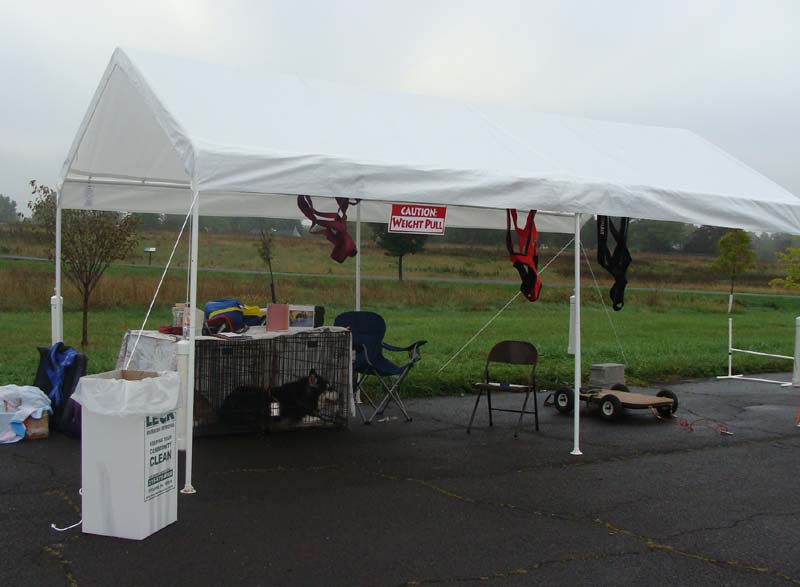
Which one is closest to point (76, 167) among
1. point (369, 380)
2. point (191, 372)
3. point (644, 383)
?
point (191, 372)

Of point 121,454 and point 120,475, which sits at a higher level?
point 121,454

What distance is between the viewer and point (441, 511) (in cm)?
503

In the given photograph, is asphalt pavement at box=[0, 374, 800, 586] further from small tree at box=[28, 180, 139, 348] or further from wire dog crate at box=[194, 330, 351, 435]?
small tree at box=[28, 180, 139, 348]

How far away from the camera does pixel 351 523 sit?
4.75 metres

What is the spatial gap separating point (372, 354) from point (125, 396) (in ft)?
12.1

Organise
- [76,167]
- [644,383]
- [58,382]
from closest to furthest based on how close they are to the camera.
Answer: [58,382] < [76,167] < [644,383]

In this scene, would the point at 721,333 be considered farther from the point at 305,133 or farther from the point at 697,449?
the point at 305,133

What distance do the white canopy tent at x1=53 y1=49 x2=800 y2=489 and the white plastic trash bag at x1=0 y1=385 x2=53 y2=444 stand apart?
2.60ft

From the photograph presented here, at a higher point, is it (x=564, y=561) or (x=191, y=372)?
(x=191, y=372)

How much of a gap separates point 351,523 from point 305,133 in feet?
9.18

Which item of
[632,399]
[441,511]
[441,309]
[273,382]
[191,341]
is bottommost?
[441,511]

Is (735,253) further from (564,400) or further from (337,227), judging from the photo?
(337,227)

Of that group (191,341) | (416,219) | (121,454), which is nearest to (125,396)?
(121,454)

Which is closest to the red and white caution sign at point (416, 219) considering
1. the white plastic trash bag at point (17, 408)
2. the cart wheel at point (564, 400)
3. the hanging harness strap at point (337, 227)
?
the hanging harness strap at point (337, 227)
